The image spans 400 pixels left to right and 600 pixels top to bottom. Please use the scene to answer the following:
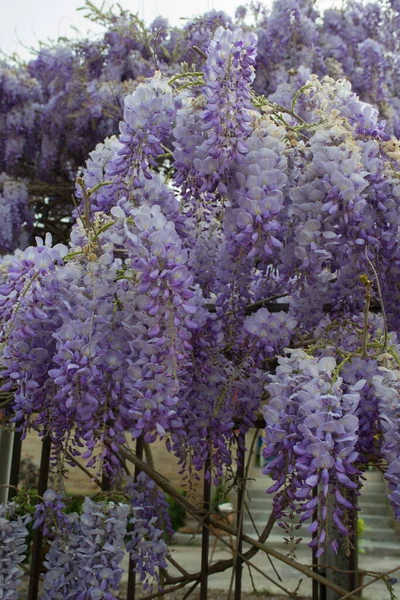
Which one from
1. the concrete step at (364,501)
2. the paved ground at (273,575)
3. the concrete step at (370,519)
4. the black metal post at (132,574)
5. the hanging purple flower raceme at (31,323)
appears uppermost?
the hanging purple flower raceme at (31,323)

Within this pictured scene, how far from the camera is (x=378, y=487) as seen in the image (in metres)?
8.70

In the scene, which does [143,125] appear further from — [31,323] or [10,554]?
[10,554]

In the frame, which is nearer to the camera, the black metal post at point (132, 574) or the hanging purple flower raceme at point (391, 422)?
the hanging purple flower raceme at point (391, 422)

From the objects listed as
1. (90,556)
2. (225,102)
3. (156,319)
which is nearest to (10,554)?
(90,556)

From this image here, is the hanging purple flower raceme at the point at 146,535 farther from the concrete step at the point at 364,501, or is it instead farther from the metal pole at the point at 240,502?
the concrete step at the point at 364,501

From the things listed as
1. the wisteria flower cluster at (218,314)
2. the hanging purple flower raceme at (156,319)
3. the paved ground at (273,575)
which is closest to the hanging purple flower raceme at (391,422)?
the wisteria flower cluster at (218,314)

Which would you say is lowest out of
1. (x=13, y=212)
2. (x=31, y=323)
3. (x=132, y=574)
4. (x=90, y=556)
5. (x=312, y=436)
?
(x=132, y=574)

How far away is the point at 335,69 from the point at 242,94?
8.98ft

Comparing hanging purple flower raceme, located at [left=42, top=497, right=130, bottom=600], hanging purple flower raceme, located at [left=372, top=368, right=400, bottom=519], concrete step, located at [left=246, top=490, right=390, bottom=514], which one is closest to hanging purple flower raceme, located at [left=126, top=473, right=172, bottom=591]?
hanging purple flower raceme, located at [left=42, top=497, right=130, bottom=600]

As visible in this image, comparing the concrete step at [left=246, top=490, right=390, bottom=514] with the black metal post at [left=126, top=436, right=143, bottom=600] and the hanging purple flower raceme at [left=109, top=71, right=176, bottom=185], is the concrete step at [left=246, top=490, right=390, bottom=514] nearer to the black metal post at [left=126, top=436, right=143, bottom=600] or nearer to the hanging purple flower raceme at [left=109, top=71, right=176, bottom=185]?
the black metal post at [left=126, top=436, right=143, bottom=600]

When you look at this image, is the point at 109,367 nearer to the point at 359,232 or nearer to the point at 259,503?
the point at 359,232

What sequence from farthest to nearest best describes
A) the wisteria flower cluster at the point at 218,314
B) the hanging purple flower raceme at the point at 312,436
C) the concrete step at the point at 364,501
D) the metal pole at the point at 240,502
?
1. the concrete step at the point at 364,501
2. the metal pole at the point at 240,502
3. the wisteria flower cluster at the point at 218,314
4. the hanging purple flower raceme at the point at 312,436

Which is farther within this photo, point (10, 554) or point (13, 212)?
point (13, 212)

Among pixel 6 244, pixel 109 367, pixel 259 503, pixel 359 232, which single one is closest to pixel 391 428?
pixel 359 232
